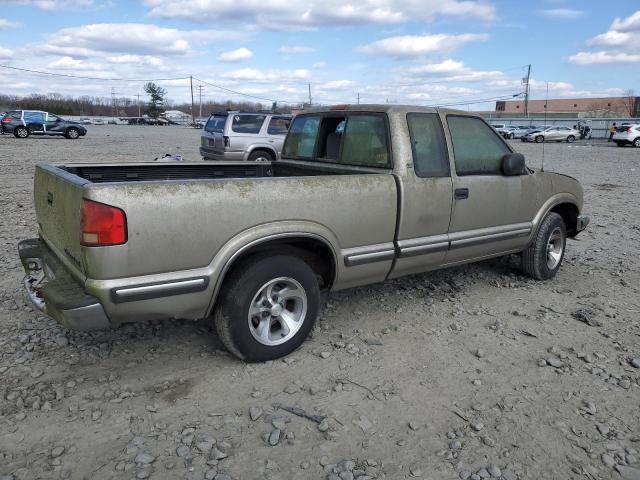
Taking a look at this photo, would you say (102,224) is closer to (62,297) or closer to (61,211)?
(62,297)

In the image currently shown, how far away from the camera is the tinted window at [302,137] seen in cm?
509

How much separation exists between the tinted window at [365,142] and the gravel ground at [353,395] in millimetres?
1346

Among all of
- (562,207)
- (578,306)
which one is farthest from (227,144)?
(578,306)

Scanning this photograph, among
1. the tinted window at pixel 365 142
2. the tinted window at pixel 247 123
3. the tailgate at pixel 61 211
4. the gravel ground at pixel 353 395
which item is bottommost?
the gravel ground at pixel 353 395

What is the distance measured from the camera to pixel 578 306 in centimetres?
486

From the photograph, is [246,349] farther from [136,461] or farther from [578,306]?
[578,306]

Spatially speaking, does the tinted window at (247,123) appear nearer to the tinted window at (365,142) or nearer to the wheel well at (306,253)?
the tinted window at (365,142)

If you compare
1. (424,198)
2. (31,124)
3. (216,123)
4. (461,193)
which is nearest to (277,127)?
(216,123)

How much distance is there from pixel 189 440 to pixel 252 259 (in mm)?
1197

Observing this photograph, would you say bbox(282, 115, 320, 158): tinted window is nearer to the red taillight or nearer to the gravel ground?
the gravel ground

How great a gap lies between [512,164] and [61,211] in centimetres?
369

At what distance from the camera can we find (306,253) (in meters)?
3.91

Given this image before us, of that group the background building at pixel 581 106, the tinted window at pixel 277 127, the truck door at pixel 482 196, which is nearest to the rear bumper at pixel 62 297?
the truck door at pixel 482 196

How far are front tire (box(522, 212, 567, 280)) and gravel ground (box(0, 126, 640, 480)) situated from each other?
1.44ft
